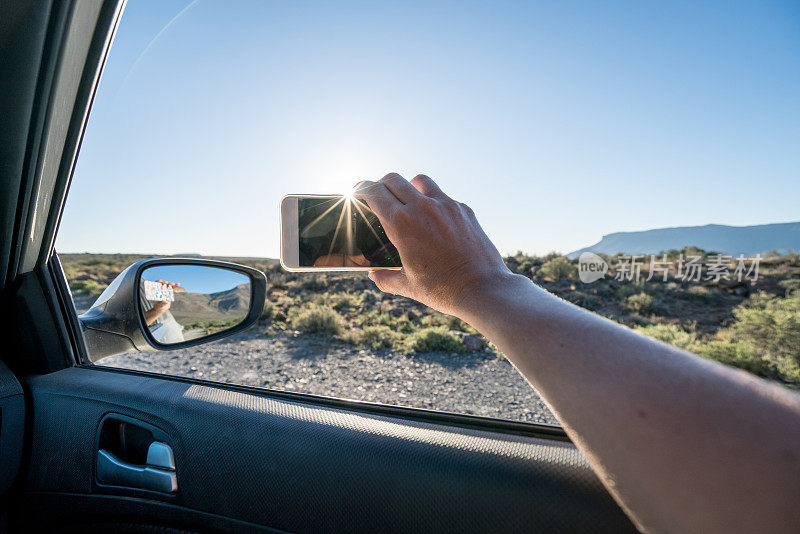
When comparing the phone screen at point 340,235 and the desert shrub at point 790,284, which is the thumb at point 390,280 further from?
the desert shrub at point 790,284

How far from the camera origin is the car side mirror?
1.66m

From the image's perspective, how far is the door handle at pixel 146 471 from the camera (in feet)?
4.77

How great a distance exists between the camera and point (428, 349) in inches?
201

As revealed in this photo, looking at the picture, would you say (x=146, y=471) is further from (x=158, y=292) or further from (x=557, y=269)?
(x=557, y=269)

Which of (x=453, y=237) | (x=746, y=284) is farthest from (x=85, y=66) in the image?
(x=746, y=284)

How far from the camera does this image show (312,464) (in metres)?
1.31

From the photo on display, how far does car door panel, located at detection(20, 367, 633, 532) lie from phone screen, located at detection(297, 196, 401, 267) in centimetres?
54

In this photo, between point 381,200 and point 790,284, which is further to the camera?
point 790,284

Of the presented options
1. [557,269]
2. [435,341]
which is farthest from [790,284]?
[435,341]

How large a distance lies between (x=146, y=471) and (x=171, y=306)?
0.64 metres

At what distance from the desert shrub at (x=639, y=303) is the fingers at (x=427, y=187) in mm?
5561

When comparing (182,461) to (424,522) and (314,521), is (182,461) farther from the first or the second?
(424,522)

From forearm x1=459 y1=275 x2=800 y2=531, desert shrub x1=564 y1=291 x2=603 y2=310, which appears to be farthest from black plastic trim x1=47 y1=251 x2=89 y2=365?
desert shrub x1=564 y1=291 x2=603 y2=310

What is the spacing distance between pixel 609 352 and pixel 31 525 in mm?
2035
